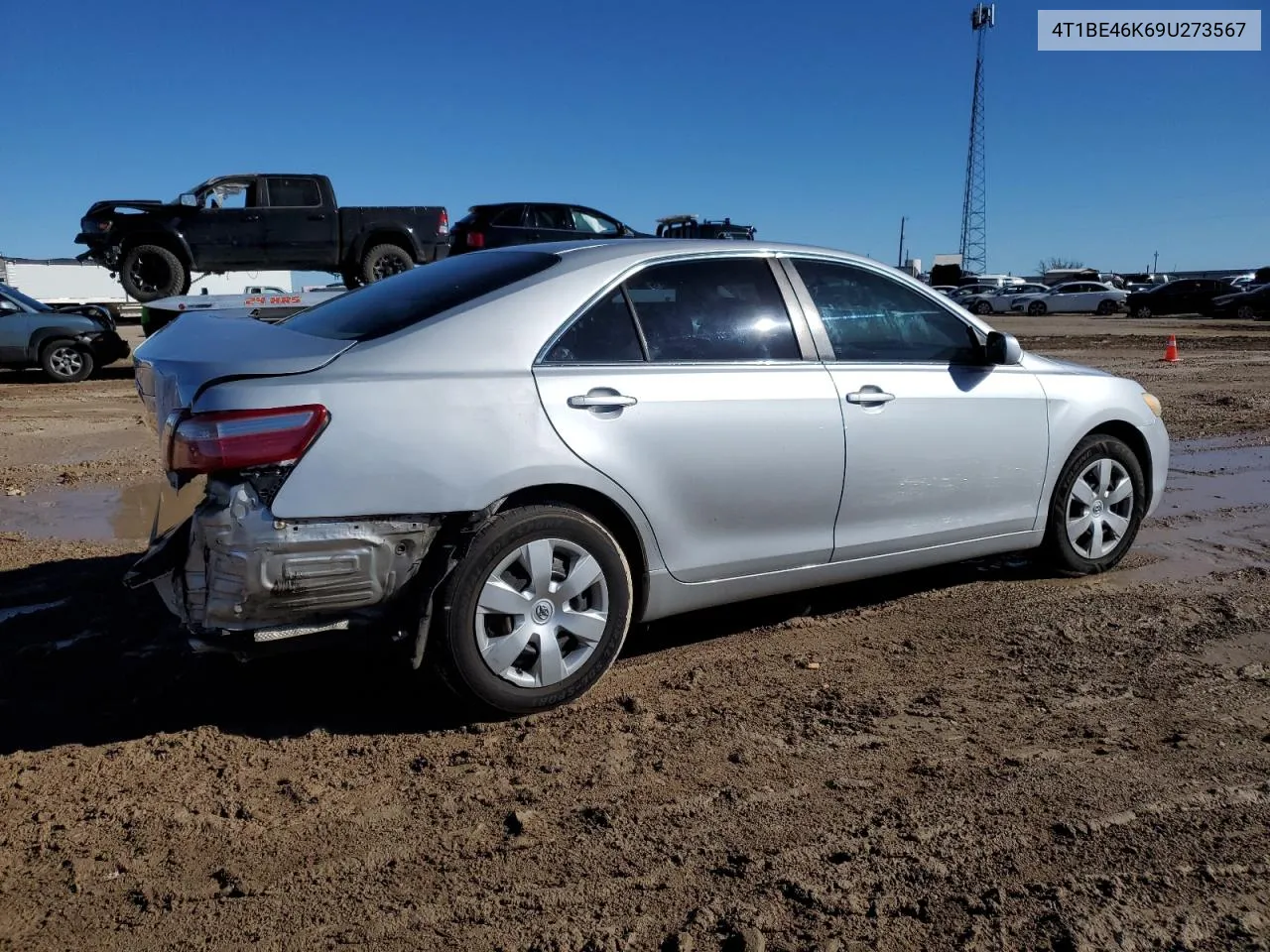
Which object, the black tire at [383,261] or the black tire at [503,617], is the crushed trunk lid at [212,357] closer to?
the black tire at [503,617]

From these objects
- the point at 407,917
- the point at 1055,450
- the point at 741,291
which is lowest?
the point at 407,917

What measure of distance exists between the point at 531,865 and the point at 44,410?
11.4 metres

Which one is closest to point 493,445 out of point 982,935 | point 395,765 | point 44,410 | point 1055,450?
point 395,765

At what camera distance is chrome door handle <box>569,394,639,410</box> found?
3.61m

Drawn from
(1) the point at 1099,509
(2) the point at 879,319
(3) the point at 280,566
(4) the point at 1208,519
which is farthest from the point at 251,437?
(4) the point at 1208,519

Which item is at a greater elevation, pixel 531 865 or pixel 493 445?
pixel 493 445

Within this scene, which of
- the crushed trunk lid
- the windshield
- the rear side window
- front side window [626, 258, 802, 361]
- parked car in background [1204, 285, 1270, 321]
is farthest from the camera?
parked car in background [1204, 285, 1270, 321]

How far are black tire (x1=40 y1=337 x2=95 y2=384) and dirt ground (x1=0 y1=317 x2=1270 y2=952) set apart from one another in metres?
11.6

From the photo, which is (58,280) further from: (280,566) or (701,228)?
(280,566)

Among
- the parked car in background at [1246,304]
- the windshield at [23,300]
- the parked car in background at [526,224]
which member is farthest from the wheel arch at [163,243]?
the parked car in background at [1246,304]

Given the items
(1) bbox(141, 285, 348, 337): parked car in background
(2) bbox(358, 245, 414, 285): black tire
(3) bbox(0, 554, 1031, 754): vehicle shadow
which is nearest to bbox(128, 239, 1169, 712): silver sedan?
(3) bbox(0, 554, 1031, 754): vehicle shadow

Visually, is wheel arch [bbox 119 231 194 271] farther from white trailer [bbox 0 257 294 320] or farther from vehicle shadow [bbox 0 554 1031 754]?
white trailer [bbox 0 257 294 320]

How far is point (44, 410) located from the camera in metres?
11.9

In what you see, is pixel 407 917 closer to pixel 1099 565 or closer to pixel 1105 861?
pixel 1105 861
